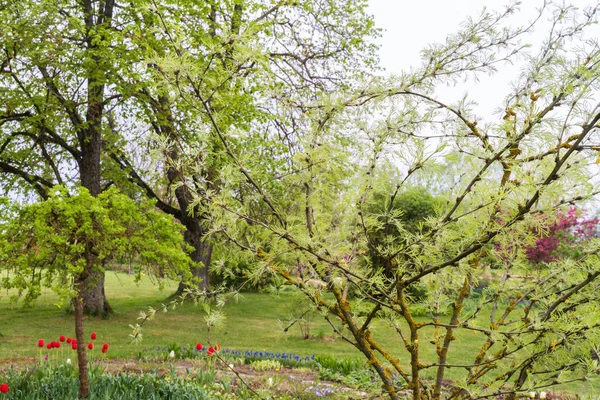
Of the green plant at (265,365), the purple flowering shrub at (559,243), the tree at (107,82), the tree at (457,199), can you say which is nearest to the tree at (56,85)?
the tree at (107,82)

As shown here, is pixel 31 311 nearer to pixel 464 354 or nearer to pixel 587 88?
pixel 464 354

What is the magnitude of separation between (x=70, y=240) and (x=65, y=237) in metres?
0.21

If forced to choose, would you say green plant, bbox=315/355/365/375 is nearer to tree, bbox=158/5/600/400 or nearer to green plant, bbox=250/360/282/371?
green plant, bbox=250/360/282/371

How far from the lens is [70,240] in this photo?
5059mm

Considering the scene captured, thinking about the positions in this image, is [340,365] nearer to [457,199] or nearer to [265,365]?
[265,365]

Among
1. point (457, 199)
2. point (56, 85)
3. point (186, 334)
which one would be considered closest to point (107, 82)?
point (56, 85)

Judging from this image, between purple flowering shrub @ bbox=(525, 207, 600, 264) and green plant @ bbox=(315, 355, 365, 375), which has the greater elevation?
purple flowering shrub @ bbox=(525, 207, 600, 264)

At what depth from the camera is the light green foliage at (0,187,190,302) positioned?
478 cm

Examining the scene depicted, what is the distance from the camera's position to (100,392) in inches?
182

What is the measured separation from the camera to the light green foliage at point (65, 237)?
4781 millimetres

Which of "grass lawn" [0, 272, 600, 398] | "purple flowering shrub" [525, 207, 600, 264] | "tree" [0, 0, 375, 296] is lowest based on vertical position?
"grass lawn" [0, 272, 600, 398]

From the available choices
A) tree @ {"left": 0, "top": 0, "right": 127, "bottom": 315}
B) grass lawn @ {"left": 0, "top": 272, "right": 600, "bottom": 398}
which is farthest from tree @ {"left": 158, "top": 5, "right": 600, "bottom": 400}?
tree @ {"left": 0, "top": 0, "right": 127, "bottom": 315}

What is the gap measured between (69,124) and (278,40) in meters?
5.84

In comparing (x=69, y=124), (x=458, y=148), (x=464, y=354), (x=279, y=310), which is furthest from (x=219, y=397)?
(x=279, y=310)
